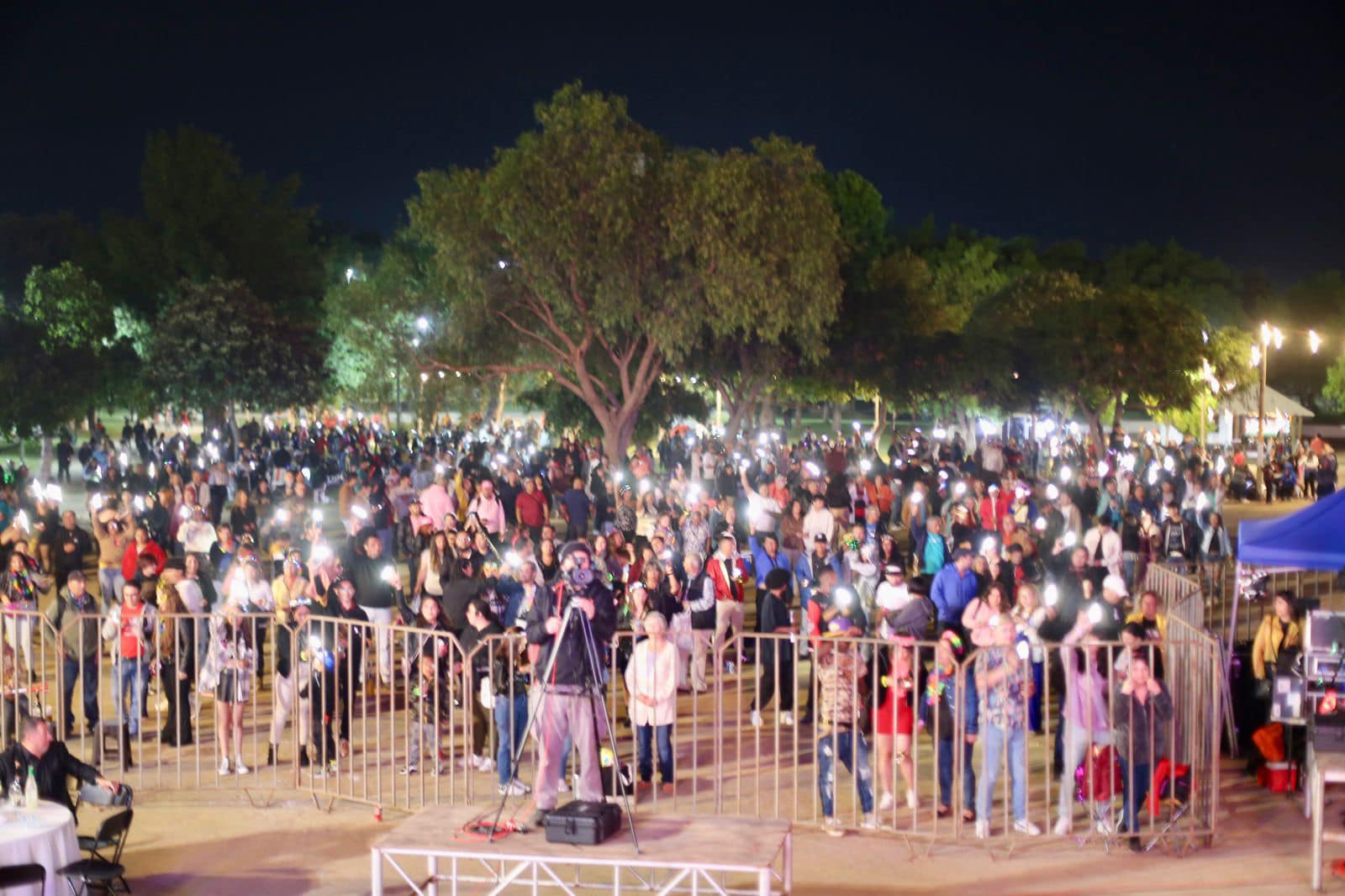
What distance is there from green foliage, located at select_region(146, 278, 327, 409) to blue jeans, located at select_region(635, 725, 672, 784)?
30.5 m

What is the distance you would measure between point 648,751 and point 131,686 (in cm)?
428

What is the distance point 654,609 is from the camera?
42.1 ft

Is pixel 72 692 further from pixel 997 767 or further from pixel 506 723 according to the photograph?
pixel 997 767

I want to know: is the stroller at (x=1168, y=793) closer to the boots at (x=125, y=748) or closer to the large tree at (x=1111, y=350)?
the boots at (x=125, y=748)

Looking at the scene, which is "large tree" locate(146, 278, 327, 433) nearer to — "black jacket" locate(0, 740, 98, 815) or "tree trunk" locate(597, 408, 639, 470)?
"tree trunk" locate(597, 408, 639, 470)

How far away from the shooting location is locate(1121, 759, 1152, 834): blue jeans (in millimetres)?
9172

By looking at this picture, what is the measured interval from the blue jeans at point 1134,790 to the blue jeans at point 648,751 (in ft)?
10.2

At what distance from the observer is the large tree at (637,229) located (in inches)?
1101

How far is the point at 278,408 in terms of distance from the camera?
4194 cm

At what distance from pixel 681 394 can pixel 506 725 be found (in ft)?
97.5

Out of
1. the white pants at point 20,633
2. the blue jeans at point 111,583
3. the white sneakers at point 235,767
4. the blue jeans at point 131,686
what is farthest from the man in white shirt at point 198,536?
the white sneakers at point 235,767

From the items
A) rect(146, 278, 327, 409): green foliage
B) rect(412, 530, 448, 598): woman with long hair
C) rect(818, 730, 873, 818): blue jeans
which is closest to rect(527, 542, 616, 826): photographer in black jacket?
rect(818, 730, 873, 818): blue jeans

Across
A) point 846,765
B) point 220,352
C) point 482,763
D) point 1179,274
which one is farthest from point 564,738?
point 1179,274

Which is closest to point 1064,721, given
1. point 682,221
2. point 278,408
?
point 682,221
